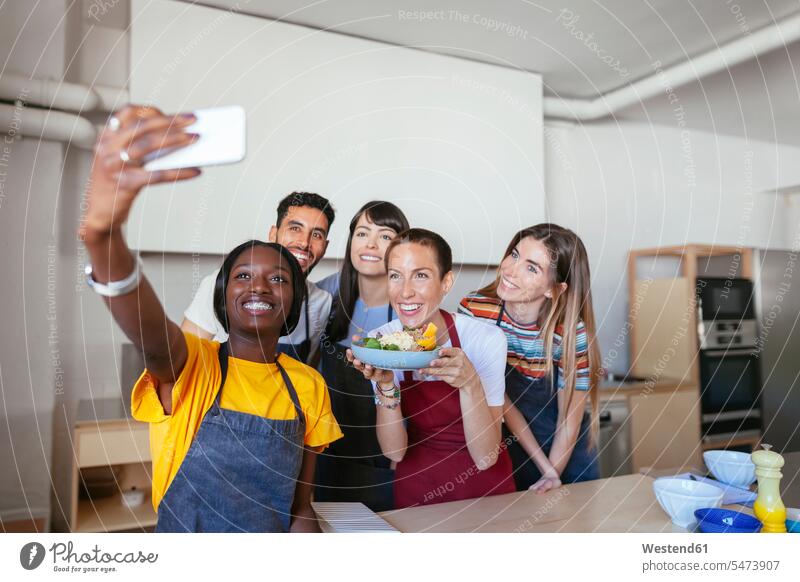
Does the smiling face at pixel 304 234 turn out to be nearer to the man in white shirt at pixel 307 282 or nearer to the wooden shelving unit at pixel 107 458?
the man in white shirt at pixel 307 282

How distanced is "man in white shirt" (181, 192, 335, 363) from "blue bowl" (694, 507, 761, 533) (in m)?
0.68

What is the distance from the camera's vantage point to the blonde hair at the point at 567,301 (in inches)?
43.8

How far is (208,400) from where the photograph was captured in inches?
36.5

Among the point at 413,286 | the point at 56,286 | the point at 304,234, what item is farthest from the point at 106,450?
the point at 413,286

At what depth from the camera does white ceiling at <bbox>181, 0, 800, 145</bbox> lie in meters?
1.12

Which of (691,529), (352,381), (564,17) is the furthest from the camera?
(564,17)

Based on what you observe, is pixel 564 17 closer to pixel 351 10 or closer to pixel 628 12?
pixel 628 12

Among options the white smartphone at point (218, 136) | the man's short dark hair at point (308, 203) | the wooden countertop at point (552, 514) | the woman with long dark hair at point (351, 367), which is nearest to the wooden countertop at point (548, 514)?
the wooden countertop at point (552, 514)

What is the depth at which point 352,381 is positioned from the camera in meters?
1.04

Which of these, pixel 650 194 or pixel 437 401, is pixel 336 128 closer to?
pixel 437 401

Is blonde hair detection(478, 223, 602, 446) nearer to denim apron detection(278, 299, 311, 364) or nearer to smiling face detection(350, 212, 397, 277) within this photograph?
smiling face detection(350, 212, 397, 277)
